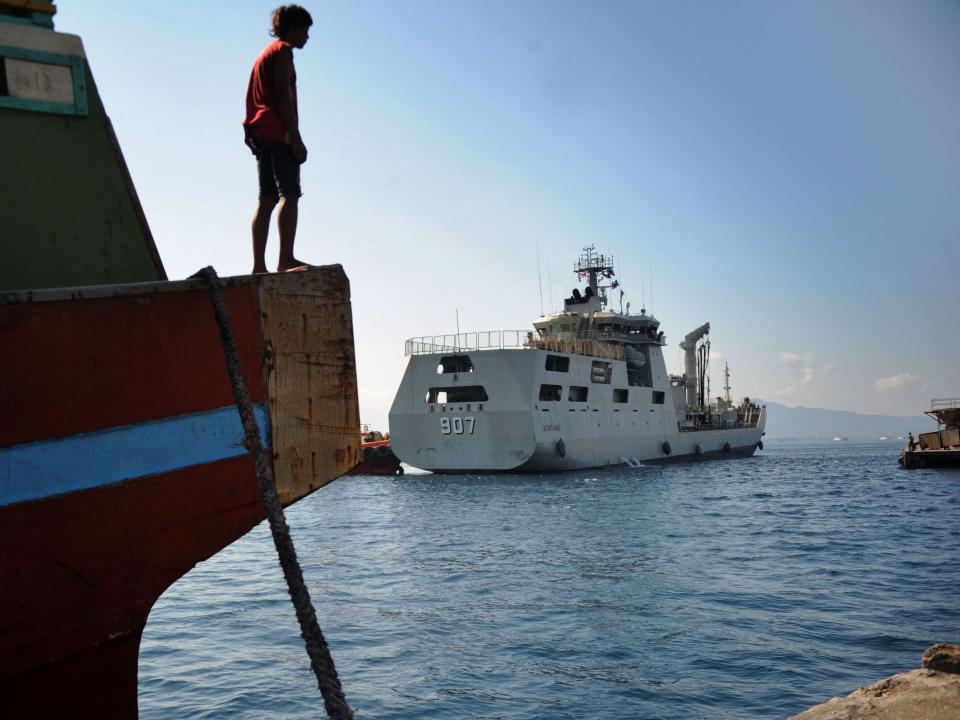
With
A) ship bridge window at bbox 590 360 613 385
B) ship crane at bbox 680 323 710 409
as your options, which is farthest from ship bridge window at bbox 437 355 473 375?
ship crane at bbox 680 323 710 409

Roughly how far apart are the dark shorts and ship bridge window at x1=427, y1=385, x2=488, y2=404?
2798 centimetres

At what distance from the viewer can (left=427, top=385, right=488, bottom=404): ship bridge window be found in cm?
3184

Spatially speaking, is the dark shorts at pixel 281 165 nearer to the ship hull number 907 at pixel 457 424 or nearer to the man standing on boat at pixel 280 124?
the man standing on boat at pixel 280 124

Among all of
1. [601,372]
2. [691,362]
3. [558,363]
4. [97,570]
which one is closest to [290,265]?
[97,570]

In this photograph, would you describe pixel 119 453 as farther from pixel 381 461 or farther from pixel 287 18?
pixel 381 461

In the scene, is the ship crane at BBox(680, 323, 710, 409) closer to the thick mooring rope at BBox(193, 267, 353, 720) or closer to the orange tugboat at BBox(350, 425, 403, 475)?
the orange tugboat at BBox(350, 425, 403, 475)

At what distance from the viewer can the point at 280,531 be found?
3068mm

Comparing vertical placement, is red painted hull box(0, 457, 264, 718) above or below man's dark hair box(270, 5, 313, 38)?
below

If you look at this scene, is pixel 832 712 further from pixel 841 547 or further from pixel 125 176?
pixel 841 547

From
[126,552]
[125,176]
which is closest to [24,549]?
[126,552]

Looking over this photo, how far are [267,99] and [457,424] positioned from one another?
27.8 metres

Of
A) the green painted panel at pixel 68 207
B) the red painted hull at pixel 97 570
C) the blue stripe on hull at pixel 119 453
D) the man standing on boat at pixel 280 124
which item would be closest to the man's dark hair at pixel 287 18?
the man standing on boat at pixel 280 124

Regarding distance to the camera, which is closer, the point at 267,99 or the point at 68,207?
the point at 68,207

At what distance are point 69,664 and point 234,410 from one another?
1.17 m
